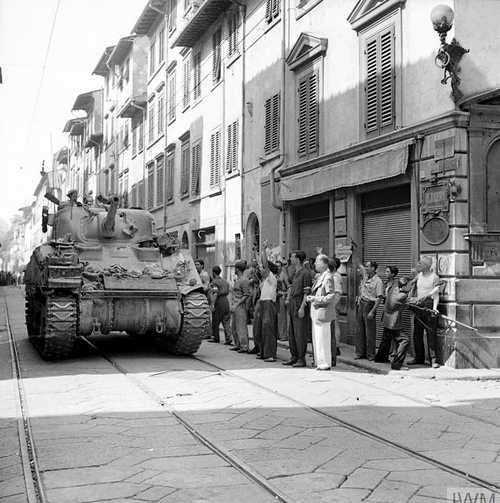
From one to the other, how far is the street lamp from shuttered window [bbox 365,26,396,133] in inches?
71.6

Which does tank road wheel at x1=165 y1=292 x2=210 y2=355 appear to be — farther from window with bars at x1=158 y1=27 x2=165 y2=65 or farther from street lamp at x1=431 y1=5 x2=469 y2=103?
window with bars at x1=158 y1=27 x2=165 y2=65

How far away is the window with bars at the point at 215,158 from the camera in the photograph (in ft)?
72.2

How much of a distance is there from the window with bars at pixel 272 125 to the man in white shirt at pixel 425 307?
721 cm

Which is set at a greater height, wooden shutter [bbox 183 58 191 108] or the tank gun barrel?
wooden shutter [bbox 183 58 191 108]

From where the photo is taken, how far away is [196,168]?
24281 millimetres

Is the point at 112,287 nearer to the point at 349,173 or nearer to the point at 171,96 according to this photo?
the point at 349,173

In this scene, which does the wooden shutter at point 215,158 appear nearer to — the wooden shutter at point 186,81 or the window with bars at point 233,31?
the window with bars at point 233,31

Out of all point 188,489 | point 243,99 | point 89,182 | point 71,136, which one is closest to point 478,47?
point 188,489

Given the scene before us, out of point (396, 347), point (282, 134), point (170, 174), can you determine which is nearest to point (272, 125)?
point (282, 134)

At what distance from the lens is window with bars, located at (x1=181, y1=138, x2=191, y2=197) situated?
83.3 ft

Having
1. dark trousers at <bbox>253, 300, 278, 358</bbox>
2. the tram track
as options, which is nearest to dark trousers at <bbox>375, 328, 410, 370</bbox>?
dark trousers at <bbox>253, 300, 278, 358</bbox>

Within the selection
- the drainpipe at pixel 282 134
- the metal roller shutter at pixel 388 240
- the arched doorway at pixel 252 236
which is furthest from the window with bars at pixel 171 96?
the metal roller shutter at pixel 388 240

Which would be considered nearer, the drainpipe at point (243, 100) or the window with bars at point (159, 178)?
the drainpipe at point (243, 100)

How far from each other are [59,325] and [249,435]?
17.0 feet
